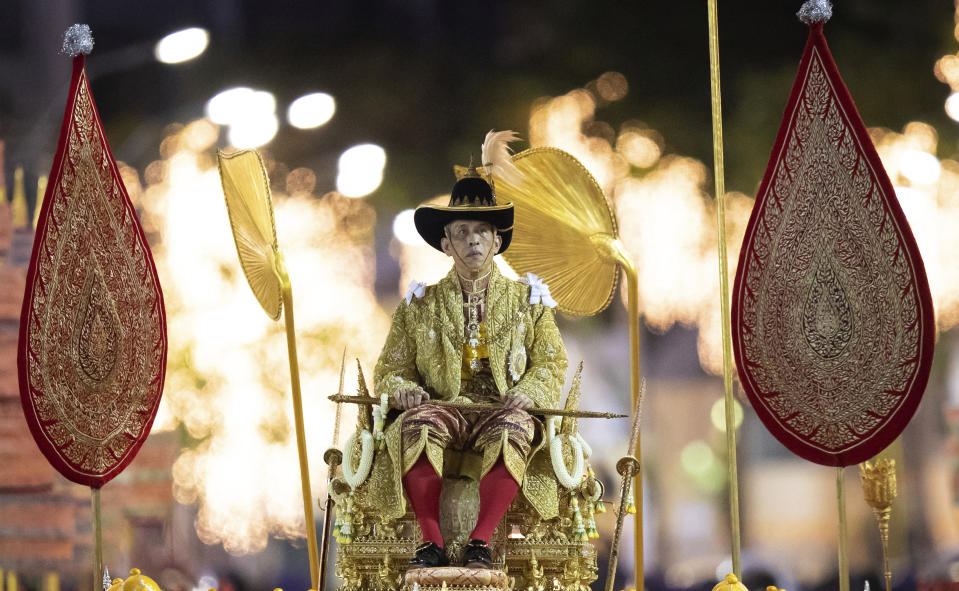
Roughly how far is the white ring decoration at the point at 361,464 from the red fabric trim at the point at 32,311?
1.05 m

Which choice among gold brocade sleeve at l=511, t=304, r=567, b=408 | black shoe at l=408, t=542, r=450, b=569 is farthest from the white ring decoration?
gold brocade sleeve at l=511, t=304, r=567, b=408

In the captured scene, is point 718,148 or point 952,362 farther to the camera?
point 952,362

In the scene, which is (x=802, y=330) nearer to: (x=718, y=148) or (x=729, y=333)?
(x=729, y=333)

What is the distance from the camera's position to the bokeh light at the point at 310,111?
8.39 meters

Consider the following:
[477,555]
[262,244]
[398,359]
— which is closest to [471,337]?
[398,359]

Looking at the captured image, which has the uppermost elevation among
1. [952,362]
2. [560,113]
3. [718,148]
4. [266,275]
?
[560,113]

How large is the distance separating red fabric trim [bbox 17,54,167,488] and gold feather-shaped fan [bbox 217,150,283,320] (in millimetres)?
512

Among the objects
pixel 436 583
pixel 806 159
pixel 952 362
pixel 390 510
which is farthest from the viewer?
pixel 952 362

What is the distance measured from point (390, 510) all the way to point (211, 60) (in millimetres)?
3805

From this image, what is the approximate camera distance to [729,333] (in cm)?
628

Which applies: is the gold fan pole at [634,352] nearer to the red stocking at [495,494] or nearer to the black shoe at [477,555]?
the red stocking at [495,494]

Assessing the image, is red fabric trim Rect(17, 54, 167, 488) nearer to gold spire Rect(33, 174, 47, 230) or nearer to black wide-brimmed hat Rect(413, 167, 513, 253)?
black wide-brimmed hat Rect(413, 167, 513, 253)

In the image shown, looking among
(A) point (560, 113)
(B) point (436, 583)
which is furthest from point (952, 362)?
(B) point (436, 583)

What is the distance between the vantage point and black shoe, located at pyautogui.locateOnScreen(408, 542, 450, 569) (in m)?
5.37
